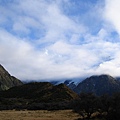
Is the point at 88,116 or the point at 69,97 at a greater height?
the point at 69,97

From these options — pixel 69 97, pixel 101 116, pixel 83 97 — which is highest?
pixel 69 97

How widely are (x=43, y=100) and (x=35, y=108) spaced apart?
131 feet

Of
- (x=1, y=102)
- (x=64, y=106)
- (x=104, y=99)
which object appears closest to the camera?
(x=104, y=99)

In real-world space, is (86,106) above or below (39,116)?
above

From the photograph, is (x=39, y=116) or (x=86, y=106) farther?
→ (x=39, y=116)

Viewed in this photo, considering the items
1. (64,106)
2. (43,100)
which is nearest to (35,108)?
(64,106)

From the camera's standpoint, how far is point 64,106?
136875mm

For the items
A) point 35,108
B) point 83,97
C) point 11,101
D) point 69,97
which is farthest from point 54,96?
point 83,97

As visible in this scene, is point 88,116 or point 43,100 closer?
point 88,116

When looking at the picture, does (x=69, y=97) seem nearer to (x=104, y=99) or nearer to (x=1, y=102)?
(x=1, y=102)

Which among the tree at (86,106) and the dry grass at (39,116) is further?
the dry grass at (39,116)

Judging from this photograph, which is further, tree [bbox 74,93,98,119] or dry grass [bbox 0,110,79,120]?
dry grass [bbox 0,110,79,120]

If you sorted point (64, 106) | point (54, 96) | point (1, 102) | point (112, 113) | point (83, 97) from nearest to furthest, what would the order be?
point (112, 113)
point (83, 97)
point (64, 106)
point (1, 102)
point (54, 96)

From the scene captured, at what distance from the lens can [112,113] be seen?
223 feet
